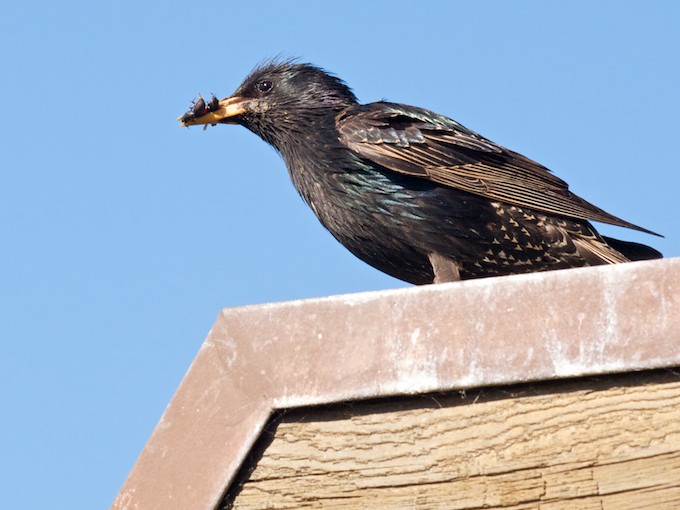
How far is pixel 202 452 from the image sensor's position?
209cm

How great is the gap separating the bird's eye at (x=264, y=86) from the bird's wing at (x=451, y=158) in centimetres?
56

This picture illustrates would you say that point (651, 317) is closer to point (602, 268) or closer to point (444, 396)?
point (602, 268)

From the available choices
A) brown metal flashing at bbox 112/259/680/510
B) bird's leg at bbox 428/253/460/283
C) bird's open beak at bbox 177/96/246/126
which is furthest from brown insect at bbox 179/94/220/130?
brown metal flashing at bbox 112/259/680/510

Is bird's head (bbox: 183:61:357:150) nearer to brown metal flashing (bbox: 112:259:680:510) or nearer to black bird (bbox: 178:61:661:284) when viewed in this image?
black bird (bbox: 178:61:661:284)

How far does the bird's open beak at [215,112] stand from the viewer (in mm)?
5301

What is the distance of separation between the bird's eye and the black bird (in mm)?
413

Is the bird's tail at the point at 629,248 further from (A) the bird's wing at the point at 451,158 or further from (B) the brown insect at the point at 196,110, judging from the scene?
(B) the brown insect at the point at 196,110

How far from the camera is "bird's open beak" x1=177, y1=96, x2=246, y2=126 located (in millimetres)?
5301

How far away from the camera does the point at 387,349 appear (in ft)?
6.82

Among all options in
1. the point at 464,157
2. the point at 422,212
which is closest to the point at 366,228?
the point at 422,212

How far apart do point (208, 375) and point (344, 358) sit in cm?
25

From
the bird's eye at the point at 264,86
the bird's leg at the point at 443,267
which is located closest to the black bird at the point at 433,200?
the bird's leg at the point at 443,267

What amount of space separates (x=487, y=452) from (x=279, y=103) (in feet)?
11.6

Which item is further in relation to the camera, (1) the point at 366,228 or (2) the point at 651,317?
(1) the point at 366,228
